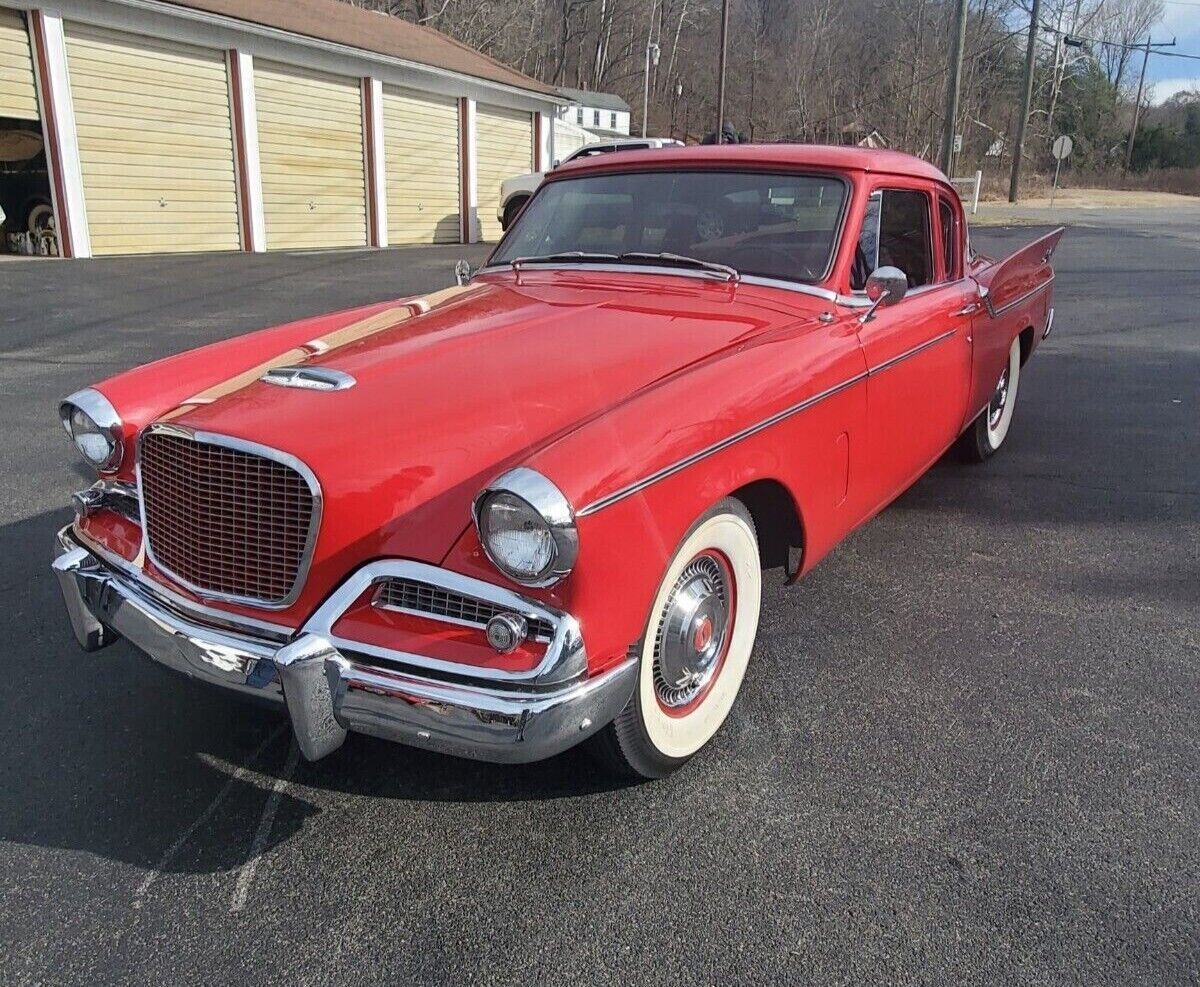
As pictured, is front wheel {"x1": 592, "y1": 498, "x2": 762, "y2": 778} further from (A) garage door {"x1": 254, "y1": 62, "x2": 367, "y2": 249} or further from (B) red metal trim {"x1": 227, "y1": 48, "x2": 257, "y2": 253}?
(A) garage door {"x1": 254, "y1": 62, "x2": 367, "y2": 249}

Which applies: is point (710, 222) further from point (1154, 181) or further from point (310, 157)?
point (1154, 181)

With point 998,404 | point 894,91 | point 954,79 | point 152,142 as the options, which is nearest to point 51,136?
point 152,142

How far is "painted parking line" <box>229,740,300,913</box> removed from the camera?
2123 mm

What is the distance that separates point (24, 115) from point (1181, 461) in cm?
1491

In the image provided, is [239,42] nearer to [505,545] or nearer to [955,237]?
[955,237]

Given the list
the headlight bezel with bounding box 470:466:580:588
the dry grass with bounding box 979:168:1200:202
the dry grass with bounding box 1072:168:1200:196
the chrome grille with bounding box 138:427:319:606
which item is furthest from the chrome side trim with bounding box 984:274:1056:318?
the dry grass with bounding box 1072:168:1200:196

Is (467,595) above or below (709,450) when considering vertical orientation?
below

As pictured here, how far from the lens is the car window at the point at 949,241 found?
14.0 ft

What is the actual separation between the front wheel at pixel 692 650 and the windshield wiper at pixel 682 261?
3.45 feet

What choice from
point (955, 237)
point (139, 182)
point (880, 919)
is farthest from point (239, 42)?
point (880, 919)

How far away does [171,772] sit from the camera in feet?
8.38

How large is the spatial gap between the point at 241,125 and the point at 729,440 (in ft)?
52.5

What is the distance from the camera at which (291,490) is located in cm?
220

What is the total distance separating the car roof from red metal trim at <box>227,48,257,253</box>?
45.9 ft
